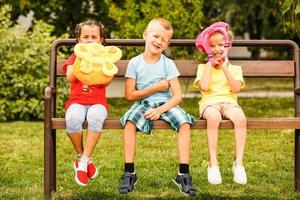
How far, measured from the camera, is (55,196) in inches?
233

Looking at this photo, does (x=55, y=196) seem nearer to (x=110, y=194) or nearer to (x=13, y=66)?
(x=110, y=194)

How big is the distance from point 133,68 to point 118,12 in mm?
8529

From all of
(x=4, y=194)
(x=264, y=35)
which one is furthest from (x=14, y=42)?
(x=264, y=35)

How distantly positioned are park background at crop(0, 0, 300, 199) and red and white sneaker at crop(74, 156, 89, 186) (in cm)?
50

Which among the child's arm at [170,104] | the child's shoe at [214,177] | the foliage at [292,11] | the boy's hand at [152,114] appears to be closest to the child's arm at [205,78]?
the child's arm at [170,104]

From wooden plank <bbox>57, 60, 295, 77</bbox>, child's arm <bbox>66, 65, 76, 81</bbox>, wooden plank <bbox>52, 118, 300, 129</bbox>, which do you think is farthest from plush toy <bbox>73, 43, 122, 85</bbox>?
wooden plank <bbox>57, 60, 295, 77</bbox>

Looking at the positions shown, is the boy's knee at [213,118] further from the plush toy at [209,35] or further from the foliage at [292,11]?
the foliage at [292,11]

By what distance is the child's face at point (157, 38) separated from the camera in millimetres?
5500

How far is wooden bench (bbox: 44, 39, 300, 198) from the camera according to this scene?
5.49 meters

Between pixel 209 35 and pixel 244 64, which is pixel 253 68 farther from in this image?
pixel 209 35

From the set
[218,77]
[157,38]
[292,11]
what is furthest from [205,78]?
[292,11]

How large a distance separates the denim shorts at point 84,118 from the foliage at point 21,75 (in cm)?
703

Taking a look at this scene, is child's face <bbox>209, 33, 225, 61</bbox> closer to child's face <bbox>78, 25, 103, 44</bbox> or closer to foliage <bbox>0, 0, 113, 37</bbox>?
child's face <bbox>78, 25, 103, 44</bbox>

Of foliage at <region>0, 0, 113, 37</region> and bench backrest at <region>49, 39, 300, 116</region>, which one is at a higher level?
foliage at <region>0, 0, 113, 37</region>
